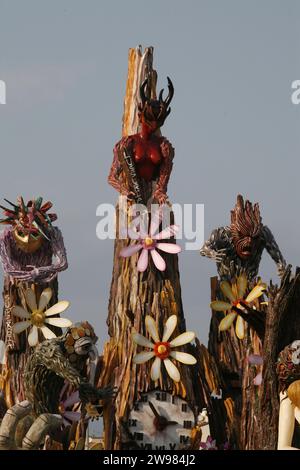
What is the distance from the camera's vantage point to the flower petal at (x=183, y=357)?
1300 centimetres

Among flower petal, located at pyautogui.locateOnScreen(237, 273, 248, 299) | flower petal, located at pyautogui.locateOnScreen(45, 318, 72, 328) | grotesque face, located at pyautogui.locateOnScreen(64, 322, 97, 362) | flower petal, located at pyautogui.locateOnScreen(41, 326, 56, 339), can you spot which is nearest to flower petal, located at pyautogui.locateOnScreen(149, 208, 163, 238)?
flower petal, located at pyautogui.locateOnScreen(237, 273, 248, 299)

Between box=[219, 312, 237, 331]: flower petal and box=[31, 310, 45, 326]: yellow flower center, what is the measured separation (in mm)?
1727

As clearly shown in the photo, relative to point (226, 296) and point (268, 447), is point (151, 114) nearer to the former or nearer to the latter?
point (226, 296)

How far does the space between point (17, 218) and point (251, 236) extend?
7.76 ft

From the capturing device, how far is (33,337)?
13.9 m

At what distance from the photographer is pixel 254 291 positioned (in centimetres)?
1372

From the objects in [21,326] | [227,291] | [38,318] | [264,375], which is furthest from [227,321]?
[264,375]

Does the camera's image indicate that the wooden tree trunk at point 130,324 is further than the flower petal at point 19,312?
No

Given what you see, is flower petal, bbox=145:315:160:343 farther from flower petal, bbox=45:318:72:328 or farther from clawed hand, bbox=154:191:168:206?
clawed hand, bbox=154:191:168:206

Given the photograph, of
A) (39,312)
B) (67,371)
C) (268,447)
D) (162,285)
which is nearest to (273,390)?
(268,447)

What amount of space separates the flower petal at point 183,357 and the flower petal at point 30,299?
1696 millimetres

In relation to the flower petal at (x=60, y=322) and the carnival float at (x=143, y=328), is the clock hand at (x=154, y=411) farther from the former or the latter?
the flower petal at (x=60, y=322)

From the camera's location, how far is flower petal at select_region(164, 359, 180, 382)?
13.0m

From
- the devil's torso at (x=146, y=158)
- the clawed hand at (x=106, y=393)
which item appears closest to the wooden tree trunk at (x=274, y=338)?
the clawed hand at (x=106, y=393)
